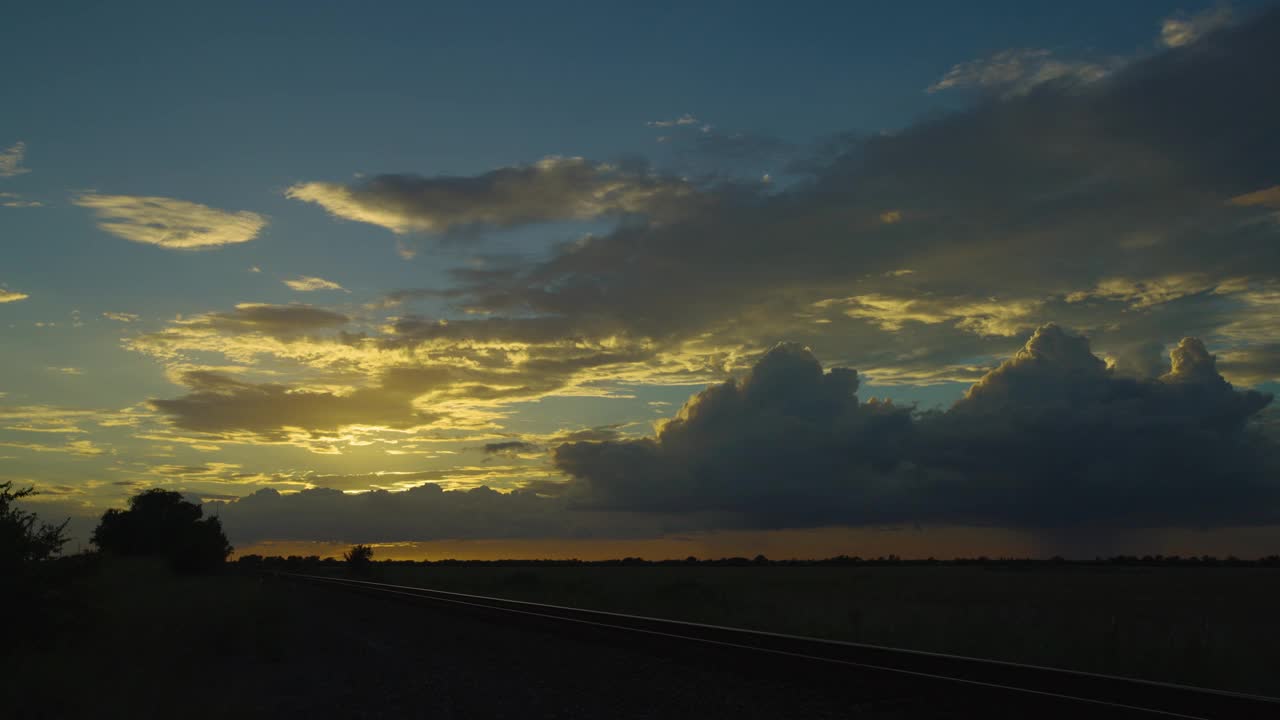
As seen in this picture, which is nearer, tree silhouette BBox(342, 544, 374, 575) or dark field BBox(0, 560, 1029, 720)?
dark field BBox(0, 560, 1029, 720)

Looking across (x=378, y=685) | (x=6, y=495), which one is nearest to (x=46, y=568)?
(x=6, y=495)

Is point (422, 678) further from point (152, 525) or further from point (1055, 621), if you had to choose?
point (152, 525)

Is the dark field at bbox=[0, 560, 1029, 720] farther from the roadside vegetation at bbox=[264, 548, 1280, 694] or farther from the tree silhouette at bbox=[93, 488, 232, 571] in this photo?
the tree silhouette at bbox=[93, 488, 232, 571]

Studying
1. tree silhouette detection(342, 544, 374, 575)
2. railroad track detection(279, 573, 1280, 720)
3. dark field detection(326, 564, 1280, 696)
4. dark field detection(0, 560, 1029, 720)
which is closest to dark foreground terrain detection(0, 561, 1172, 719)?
dark field detection(0, 560, 1029, 720)

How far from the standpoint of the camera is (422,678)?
13.9 meters

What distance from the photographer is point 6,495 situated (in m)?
18.8

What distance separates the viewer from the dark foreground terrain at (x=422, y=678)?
33.8ft

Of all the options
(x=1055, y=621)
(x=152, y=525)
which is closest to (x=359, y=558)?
(x=152, y=525)

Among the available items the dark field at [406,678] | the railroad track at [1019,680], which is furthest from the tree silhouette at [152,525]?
the railroad track at [1019,680]

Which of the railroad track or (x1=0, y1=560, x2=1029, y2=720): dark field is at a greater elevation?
the railroad track

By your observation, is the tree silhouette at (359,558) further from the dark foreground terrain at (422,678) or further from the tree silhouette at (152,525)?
the dark foreground terrain at (422,678)

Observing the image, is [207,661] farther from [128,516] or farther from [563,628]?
[128,516]

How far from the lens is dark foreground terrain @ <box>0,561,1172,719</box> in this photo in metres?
10.3

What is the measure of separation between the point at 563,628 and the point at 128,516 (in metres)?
100
